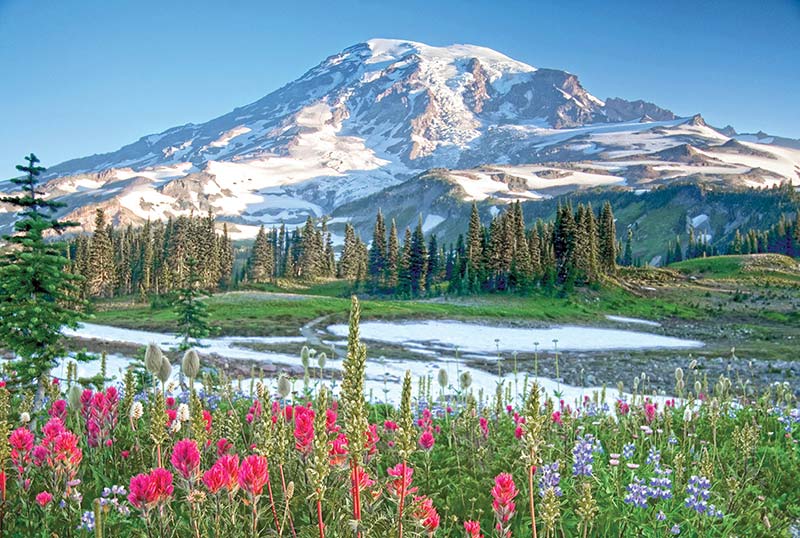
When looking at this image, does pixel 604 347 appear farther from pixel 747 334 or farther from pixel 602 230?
pixel 602 230

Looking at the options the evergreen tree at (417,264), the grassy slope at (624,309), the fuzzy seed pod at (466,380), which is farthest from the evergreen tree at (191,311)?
the evergreen tree at (417,264)

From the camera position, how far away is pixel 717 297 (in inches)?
3113

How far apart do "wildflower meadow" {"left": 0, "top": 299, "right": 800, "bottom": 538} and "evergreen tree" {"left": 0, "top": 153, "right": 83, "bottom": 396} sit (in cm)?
85

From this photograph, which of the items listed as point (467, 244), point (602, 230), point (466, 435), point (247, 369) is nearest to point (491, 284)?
point (467, 244)

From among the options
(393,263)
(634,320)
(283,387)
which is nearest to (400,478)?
(283,387)

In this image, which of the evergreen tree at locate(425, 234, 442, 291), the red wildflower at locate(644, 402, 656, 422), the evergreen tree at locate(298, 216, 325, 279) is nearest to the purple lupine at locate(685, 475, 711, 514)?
the red wildflower at locate(644, 402, 656, 422)

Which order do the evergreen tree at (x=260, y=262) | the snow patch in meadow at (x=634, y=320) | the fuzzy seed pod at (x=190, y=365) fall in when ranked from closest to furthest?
1. the fuzzy seed pod at (x=190, y=365)
2. the snow patch in meadow at (x=634, y=320)
3. the evergreen tree at (x=260, y=262)

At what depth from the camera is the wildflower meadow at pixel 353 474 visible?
250 centimetres

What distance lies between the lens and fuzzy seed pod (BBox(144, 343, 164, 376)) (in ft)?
14.4

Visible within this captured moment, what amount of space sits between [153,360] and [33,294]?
6.42 metres

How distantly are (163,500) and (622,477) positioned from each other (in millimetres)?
5078

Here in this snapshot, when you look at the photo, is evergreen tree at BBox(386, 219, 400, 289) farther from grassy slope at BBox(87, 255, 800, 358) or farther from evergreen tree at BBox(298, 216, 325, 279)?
evergreen tree at BBox(298, 216, 325, 279)

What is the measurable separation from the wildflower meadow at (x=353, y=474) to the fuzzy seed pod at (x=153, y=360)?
0.01 m

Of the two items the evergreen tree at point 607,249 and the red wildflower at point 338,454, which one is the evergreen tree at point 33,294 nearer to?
the red wildflower at point 338,454
